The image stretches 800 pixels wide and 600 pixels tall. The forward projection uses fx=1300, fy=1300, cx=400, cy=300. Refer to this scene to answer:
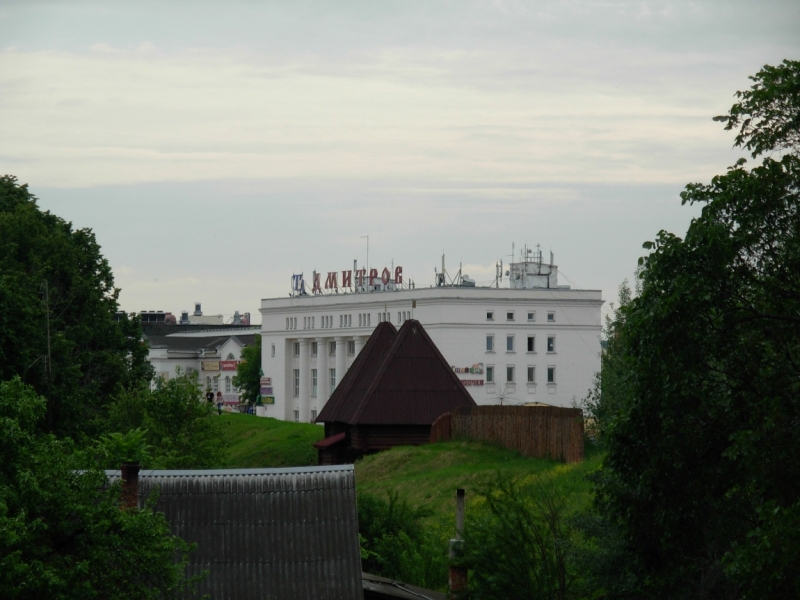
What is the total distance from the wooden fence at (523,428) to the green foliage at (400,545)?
10.5 m

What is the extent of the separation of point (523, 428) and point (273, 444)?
96.8 feet

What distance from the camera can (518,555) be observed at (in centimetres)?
2512

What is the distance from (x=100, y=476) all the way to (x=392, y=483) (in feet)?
96.3

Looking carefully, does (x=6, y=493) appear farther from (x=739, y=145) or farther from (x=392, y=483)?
(x=392, y=483)

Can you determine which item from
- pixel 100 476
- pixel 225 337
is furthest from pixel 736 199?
pixel 225 337

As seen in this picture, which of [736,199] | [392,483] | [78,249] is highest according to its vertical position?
[78,249]

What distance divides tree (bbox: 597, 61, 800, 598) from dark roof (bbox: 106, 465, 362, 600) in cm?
535

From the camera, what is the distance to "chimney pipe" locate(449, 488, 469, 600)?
26.0 m

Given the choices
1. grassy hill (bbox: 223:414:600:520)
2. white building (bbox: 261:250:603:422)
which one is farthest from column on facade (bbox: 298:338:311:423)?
grassy hill (bbox: 223:414:600:520)

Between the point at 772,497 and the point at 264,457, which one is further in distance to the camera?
the point at 264,457

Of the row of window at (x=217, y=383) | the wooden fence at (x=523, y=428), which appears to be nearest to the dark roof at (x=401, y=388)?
the wooden fence at (x=523, y=428)

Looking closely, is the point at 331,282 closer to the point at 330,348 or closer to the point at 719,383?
the point at 330,348

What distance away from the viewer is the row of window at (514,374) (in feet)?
365

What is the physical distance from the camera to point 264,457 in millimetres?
72562
